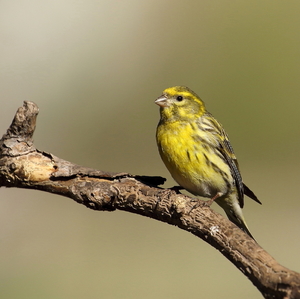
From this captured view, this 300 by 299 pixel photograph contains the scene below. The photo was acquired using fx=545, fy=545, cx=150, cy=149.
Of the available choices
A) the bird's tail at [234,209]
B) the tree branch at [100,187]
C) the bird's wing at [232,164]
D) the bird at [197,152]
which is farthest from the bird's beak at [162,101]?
the bird's tail at [234,209]

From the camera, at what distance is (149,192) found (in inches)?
176

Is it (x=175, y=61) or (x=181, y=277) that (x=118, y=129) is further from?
(x=181, y=277)

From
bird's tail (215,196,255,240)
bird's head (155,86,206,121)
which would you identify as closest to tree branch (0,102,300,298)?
bird's head (155,86,206,121)

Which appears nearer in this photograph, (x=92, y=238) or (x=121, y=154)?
(x=92, y=238)

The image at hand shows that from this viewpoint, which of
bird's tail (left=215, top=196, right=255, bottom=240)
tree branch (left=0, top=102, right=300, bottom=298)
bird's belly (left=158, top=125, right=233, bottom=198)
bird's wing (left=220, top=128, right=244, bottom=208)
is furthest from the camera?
bird's tail (left=215, top=196, right=255, bottom=240)

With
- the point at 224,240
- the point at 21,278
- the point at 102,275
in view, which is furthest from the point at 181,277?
the point at 224,240

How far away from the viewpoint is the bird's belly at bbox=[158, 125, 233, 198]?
4.84m

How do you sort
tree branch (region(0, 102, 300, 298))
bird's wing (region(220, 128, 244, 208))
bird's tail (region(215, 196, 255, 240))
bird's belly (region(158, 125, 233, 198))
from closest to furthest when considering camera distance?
tree branch (region(0, 102, 300, 298))
bird's belly (region(158, 125, 233, 198))
bird's wing (region(220, 128, 244, 208))
bird's tail (region(215, 196, 255, 240))

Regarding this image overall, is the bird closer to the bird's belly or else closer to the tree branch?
the bird's belly

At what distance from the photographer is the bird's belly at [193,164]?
4.84 m

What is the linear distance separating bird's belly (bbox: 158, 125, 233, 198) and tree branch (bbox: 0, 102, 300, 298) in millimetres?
225

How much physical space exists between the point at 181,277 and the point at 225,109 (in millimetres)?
4592

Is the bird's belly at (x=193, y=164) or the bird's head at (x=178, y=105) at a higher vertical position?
the bird's head at (x=178, y=105)

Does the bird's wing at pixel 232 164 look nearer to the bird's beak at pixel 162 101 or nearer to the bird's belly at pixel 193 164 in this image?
the bird's belly at pixel 193 164
